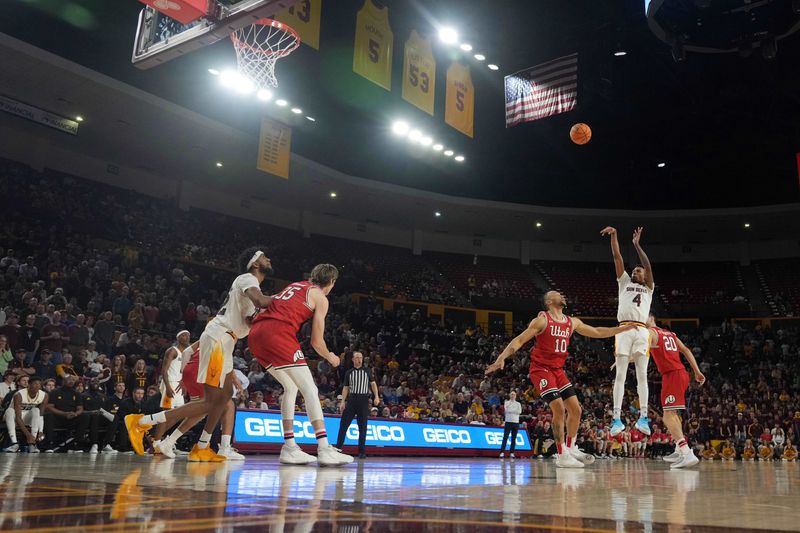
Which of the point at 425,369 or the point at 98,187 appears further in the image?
the point at 98,187

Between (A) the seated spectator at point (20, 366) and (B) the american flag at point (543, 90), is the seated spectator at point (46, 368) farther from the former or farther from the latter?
(B) the american flag at point (543, 90)

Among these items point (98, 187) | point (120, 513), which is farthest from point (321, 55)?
point (120, 513)

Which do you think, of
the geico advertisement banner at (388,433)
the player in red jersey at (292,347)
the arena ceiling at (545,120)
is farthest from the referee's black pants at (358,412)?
the arena ceiling at (545,120)

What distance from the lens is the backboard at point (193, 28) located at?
838 cm

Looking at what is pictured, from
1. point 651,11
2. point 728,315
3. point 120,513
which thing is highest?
point 651,11

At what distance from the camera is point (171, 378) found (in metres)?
9.37

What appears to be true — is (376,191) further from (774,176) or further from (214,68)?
(774,176)

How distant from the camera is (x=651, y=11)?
1127cm

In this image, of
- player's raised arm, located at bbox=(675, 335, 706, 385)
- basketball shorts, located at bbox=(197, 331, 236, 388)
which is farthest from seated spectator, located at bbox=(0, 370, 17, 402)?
player's raised arm, located at bbox=(675, 335, 706, 385)

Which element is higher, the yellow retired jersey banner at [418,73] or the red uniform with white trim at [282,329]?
the yellow retired jersey banner at [418,73]

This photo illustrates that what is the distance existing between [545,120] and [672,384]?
14.9 m

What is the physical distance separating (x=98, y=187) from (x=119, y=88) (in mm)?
7101

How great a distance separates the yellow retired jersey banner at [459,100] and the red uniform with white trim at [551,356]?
26.5ft

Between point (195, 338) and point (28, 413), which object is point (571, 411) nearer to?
point (28, 413)
